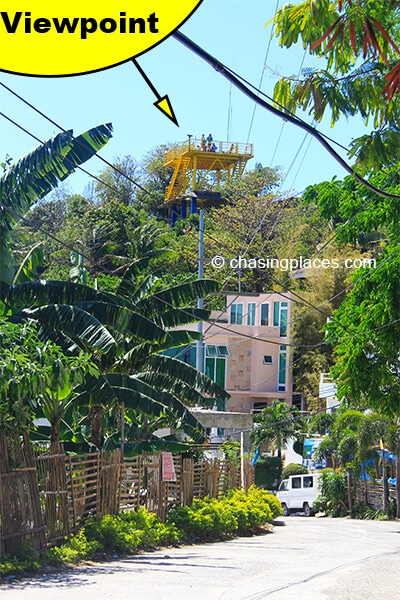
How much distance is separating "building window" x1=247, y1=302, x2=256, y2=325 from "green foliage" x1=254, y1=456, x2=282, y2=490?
35.2ft

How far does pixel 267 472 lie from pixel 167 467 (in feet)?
108

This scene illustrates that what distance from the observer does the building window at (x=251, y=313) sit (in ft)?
201

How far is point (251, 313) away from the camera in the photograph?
6125 centimetres

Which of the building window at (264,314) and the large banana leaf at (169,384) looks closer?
the large banana leaf at (169,384)

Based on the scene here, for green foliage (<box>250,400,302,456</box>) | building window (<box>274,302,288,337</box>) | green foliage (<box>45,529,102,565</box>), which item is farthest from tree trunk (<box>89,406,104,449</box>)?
building window (<box>274,302,288,337</box>)

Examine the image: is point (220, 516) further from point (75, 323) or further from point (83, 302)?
point (75, 323)

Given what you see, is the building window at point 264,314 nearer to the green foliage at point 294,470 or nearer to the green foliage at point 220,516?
the green foliage at point 294,470

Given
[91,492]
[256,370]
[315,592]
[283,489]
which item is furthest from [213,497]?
[256,370]

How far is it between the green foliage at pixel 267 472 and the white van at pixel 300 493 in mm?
8719

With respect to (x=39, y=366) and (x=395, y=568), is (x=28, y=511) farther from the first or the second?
(x=395, y=568)

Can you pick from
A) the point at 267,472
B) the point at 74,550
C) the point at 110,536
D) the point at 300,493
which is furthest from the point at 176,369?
the point at 267,472

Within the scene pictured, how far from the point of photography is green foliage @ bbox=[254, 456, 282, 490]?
5356cm

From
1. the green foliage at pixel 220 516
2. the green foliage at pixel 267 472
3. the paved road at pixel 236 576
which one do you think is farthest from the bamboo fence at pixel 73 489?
the green foliage at pixel 267 472

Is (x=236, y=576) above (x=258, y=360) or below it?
below
